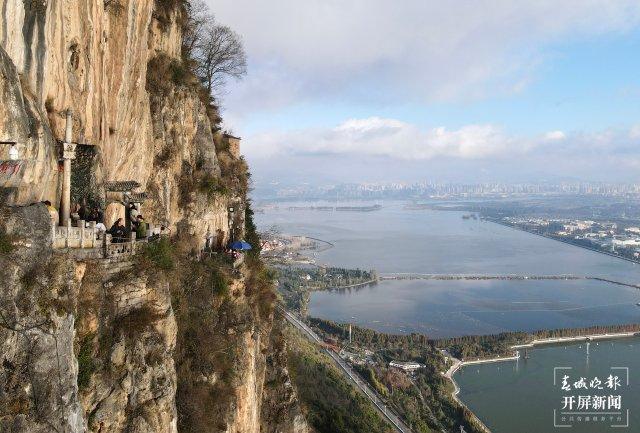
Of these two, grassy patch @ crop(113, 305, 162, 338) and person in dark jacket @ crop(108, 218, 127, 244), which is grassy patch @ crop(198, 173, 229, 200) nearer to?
person in dark jacket @ crop(108, 218, 127, 244)

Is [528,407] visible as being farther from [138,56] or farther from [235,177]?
[138,56]

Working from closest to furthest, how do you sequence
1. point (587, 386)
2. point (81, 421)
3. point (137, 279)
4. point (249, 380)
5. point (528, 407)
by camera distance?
point (81, 421)
point (137, 279)
point (249, 380)
point (528, 407)
point (587, 386)

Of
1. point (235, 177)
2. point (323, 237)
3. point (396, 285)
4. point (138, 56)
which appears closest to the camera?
point (138, 56)

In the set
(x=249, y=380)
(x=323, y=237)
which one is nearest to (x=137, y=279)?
(x=249, y=380)

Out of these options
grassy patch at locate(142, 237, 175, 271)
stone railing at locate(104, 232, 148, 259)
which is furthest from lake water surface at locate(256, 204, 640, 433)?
stone railing at locate(104, 232, 148, 259)

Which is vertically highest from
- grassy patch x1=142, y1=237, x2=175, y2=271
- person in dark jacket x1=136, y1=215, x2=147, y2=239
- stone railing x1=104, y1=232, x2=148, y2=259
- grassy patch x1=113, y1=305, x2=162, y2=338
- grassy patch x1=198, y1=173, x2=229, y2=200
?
grassy patch x1=198, y1=173, x2=229, y2=200

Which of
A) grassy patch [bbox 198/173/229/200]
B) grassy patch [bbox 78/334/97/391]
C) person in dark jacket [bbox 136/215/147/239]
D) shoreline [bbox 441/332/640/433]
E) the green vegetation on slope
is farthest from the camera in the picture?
shoreline [bbox 441/332/640/433]
